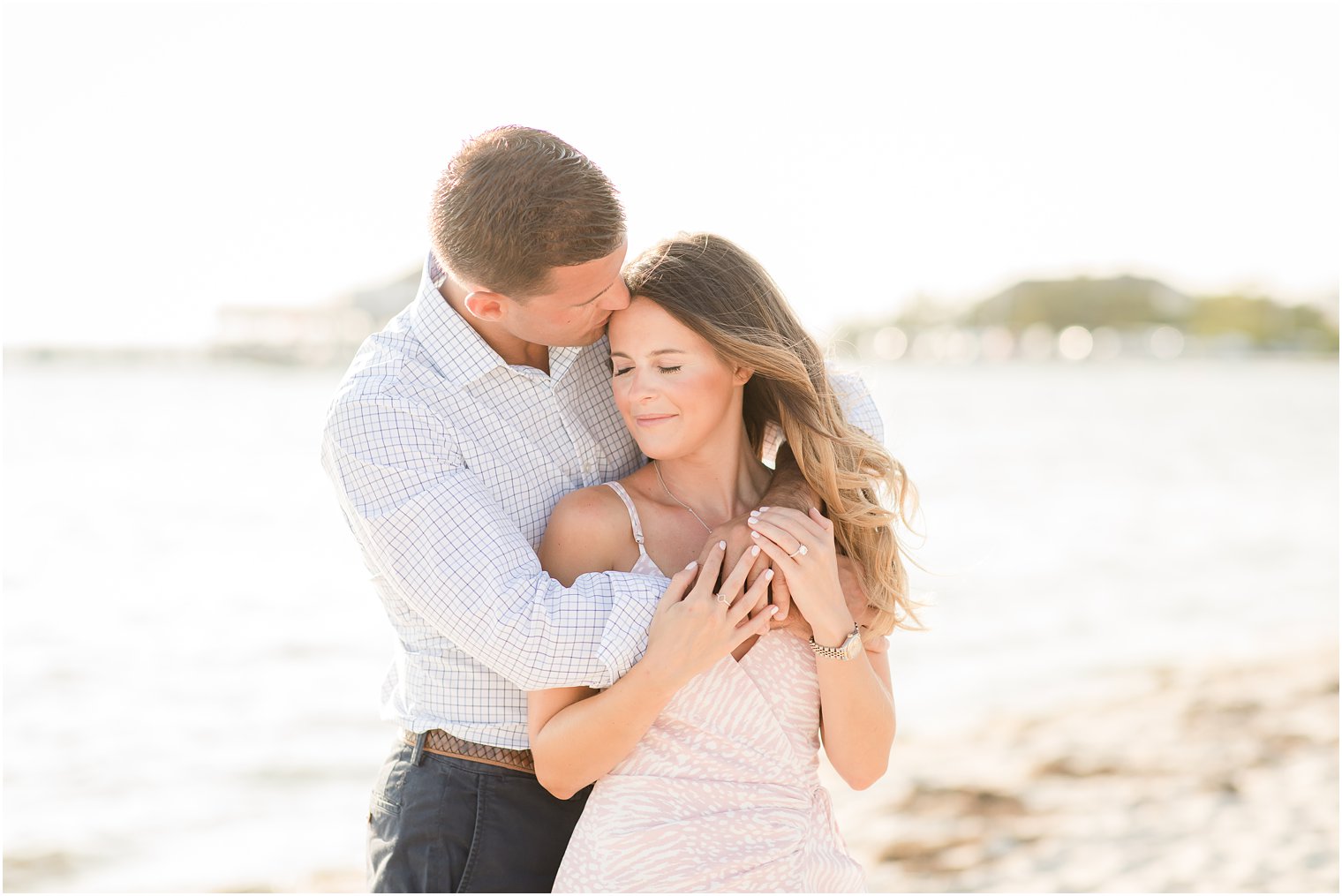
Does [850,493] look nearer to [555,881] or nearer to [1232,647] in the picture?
[555,881]

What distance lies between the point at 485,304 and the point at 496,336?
90 mm

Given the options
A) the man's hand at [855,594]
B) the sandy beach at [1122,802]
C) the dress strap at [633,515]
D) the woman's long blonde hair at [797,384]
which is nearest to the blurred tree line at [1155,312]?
the sandy beach at [1122,802]

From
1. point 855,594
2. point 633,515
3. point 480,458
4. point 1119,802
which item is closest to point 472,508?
point 480,458

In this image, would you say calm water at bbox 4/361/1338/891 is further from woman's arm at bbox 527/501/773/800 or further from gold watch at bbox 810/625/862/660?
woman's arm at bbox 527/501/773/800

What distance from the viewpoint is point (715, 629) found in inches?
86.4

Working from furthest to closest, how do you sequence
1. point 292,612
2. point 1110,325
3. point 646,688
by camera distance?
point 1110,325 < point 292,612 < point 646,688

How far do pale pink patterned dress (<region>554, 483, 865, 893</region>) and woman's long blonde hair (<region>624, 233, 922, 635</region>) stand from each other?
286 mm

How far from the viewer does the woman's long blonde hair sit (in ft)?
8.25

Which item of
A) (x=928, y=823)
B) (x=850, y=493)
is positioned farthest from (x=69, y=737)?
(x=850, y=493)

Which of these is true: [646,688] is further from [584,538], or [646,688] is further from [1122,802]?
[1122,802]

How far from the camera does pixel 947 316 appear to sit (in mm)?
92375

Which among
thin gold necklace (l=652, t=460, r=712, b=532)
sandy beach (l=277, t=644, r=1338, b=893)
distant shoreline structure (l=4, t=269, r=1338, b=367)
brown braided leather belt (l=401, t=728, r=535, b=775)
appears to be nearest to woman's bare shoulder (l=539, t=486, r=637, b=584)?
thin gold necklace (l=652, t=460, r=712, b=532)

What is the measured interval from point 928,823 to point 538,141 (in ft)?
15.9

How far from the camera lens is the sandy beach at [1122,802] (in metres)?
5.50
